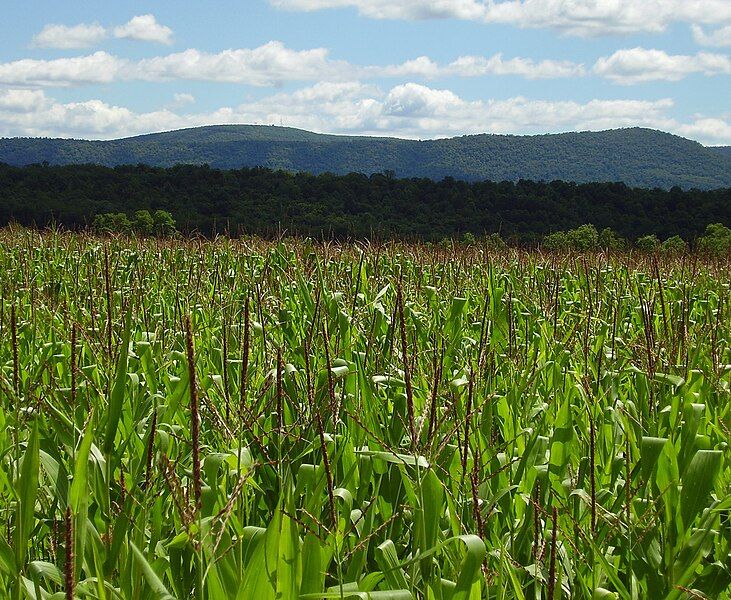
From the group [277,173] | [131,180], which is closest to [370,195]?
[277,173]

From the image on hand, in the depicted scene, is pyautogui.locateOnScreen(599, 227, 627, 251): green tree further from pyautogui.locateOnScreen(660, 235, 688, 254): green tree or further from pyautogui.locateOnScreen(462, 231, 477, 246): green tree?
pyautogui.locateOnScreen(462, 231, 477, 246): green tree

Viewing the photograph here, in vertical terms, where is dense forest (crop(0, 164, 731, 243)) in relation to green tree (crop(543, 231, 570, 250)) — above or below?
above

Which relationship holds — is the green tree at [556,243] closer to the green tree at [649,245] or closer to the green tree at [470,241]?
the green tree at [470,241]

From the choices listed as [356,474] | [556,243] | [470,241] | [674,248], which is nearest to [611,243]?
[674,248]

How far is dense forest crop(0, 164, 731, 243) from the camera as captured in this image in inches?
1715

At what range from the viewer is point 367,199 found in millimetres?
50094

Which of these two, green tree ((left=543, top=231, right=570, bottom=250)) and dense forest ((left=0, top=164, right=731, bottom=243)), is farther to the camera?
dense forest ((left=0, top=164, right=731, bottom=243))

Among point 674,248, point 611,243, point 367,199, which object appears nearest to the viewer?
point 674,248

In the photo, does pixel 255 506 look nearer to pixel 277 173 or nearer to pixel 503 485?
pixel 503 485

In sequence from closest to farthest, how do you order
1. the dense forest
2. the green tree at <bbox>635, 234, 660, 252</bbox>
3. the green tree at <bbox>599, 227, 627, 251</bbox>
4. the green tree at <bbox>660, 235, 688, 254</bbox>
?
the green tree at <bbox>635, 234, 660, 252</bbox> < the green tree at <bbox>599, 227, 627, 251</bbox> < the green tree at <bbox>660, 235, 688, 254</bbox> < the dense forest

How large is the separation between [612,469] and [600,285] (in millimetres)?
5336

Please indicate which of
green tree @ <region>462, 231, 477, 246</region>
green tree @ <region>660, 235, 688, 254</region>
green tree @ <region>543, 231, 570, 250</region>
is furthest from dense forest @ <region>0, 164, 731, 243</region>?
green tree @ <region>462, 231, 477, 246</region>

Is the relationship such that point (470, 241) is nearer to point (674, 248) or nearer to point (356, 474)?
point (674, 248)

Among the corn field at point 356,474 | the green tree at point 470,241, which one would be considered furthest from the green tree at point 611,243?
the corn field at point 356,474
